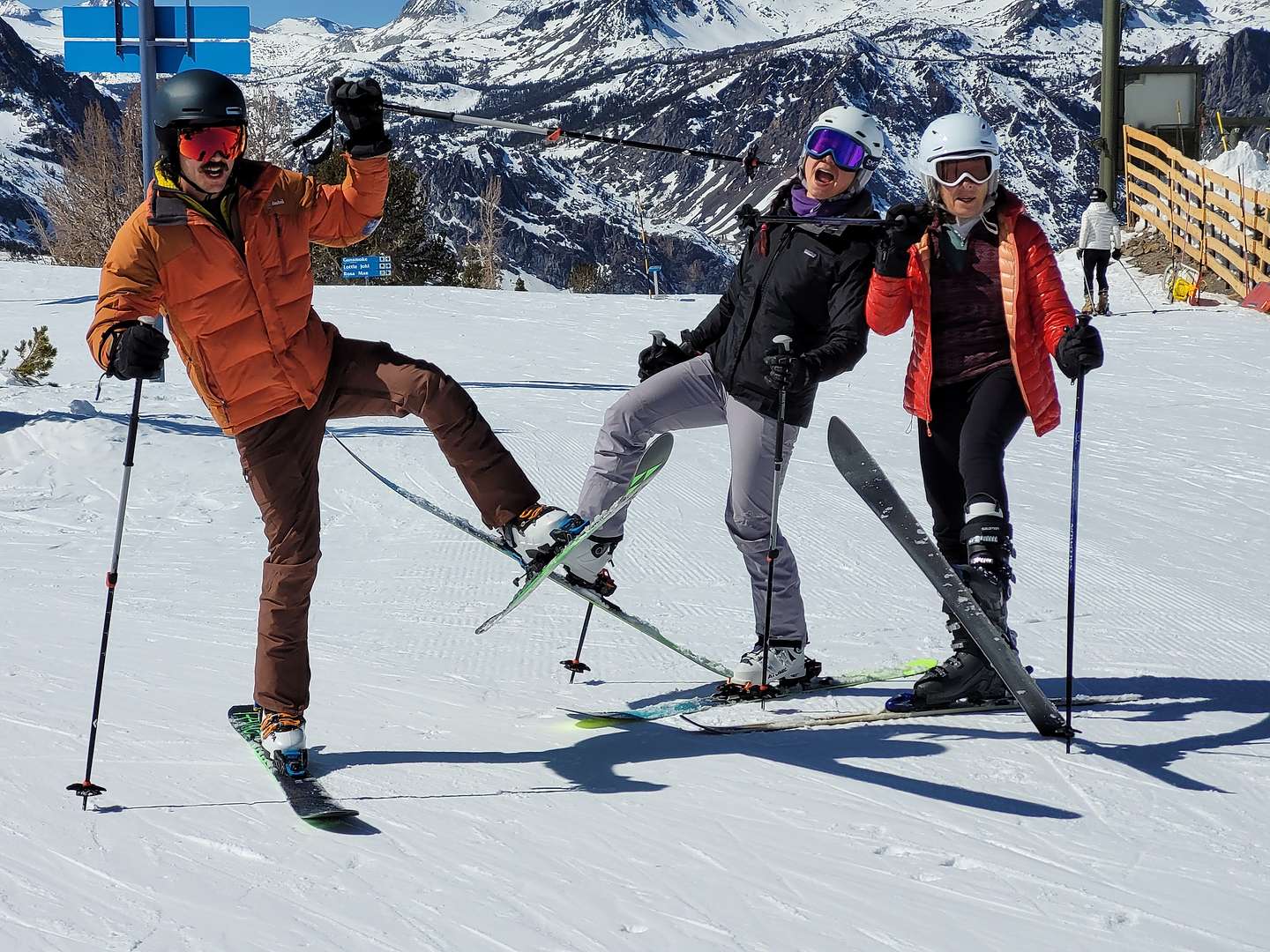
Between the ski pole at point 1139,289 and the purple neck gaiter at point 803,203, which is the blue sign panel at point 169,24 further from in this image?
the ski pole at point 1139,289

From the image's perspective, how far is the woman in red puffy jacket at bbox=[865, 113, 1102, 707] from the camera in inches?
151

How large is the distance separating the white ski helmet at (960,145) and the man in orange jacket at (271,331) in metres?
1.62

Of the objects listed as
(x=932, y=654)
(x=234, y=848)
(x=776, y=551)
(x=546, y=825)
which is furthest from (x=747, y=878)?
(x=932, y=654)

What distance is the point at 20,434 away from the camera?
8.32 meters

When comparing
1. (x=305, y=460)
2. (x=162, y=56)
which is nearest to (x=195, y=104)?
(x=305, y=460)

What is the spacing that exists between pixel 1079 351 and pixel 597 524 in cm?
156

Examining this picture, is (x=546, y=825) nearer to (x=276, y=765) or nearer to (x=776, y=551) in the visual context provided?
(x=276, y=765)

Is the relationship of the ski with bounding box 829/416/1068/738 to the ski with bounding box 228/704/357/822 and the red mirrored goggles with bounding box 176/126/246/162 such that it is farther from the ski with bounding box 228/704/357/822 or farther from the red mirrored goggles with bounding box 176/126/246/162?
the red mirrored goggles with bounding box 176/126/246/162

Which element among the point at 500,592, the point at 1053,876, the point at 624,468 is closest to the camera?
the point at 1053,876

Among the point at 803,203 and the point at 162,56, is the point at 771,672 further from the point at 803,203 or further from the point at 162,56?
the point at 162,56

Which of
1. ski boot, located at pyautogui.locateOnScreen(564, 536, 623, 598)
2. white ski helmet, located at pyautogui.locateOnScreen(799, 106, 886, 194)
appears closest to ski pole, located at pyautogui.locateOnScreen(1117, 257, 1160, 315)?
white ski helmet, located at pyautogui.locateOnScreen(799, 106, 886, 194)

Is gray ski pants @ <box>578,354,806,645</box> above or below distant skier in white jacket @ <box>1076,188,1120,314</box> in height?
below

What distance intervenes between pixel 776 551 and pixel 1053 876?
1.63m

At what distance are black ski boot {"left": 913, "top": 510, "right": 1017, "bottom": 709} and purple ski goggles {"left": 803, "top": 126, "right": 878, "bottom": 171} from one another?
121 cm
